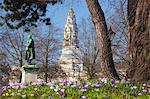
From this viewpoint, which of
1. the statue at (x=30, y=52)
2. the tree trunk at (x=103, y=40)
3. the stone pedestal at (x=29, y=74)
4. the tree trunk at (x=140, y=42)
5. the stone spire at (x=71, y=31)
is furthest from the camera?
the stone spire at (x=71, y=31)

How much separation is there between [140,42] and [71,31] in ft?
94.4

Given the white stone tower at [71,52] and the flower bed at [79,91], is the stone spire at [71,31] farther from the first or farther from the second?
the flower bed at [79,91]

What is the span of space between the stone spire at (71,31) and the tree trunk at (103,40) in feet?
91.6

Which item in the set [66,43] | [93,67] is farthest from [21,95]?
[66,43]

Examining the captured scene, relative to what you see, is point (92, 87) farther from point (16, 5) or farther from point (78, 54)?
point (78, 54)

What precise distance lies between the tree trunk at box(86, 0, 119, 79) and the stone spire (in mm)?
27906

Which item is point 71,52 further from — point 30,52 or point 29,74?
point 29,74

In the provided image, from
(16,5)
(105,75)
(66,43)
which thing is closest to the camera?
(105,75)

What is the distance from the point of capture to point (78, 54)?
3234 centimetres

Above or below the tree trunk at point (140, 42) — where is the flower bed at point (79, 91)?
below

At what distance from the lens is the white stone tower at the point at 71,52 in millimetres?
31030

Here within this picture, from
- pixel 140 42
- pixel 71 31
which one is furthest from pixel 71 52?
pixel 140 42

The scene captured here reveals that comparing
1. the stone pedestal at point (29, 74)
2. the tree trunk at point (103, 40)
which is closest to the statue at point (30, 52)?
the stone pedestal at point (29, 74)

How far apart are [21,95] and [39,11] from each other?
6478 mm
